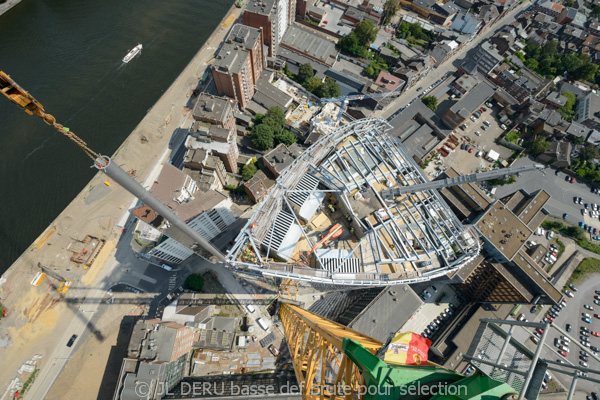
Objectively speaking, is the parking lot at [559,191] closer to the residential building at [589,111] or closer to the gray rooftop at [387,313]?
the residential building at [589,111]

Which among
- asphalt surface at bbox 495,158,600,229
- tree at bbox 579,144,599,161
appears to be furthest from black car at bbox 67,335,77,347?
tree at bbox 579,144,599,161

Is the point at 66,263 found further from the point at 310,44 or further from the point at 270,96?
the point at 310,44

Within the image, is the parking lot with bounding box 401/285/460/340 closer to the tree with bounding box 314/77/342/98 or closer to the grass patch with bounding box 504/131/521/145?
the grass patch with bounding box 504/131/521/145

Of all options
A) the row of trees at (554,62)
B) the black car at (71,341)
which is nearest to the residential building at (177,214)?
the black car at (71,341)

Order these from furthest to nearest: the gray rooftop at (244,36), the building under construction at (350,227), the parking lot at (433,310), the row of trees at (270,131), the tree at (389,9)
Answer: the tree at (389,9) → the row of trees at (270,131) → the gray rooftop at (244,36) → the parking lot at (433,310) → the building under construction at (350,227)

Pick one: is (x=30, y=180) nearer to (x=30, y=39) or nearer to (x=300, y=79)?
(x=30, y=39)

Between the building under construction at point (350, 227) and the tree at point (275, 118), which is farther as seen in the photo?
the tree at point (275, 118)

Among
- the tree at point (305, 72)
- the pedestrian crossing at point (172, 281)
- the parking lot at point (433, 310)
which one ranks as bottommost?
the pedestrian crossing at point (172, 281)

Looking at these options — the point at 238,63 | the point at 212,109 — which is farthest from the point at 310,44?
the point at 212,109
